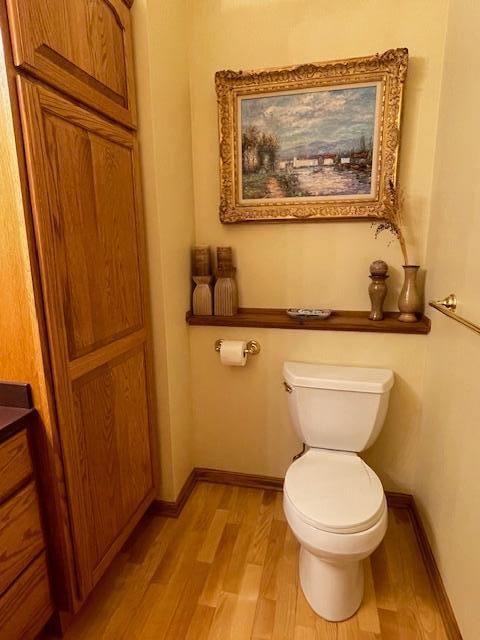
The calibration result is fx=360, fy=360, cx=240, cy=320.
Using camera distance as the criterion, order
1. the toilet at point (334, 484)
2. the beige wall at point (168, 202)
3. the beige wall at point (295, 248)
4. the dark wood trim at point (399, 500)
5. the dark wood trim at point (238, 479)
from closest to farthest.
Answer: the toilet at point (334, 484), the beige wall at point (168, 202), the beige wall at point (295, 248), the dark wood trim at point (399, 500), the dark wood trim at point (238, 479)

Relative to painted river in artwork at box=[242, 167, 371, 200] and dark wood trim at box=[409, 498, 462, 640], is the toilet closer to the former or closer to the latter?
dark wood trim at box=[409, 498, 462, 640]

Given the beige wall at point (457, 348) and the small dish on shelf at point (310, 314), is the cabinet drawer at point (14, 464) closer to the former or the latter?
the small dish on shelf at point (310, 314)

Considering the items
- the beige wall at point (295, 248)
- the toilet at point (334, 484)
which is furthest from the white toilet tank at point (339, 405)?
the beige wall at point (295, 248)

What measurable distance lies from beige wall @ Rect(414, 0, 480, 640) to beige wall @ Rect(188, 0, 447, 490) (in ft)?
0.29

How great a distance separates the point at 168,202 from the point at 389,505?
176 cm

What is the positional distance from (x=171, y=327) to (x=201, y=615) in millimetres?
1078

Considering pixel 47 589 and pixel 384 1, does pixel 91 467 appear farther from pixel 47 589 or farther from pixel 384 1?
pixel 384 1

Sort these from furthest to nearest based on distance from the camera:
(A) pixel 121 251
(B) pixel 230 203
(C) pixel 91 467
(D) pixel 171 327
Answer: (B) pixel 230 203
(D) pixel 171 327
(A) pixel 121 251
(C) pixel 91 467

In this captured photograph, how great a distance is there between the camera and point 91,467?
1.19m

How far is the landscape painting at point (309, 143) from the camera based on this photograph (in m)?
1.58

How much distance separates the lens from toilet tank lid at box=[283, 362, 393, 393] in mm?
1463

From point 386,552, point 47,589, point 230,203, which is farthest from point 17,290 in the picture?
point 386,552

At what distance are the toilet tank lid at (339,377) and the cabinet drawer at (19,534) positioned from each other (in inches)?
39.6

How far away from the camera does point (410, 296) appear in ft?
5.18
